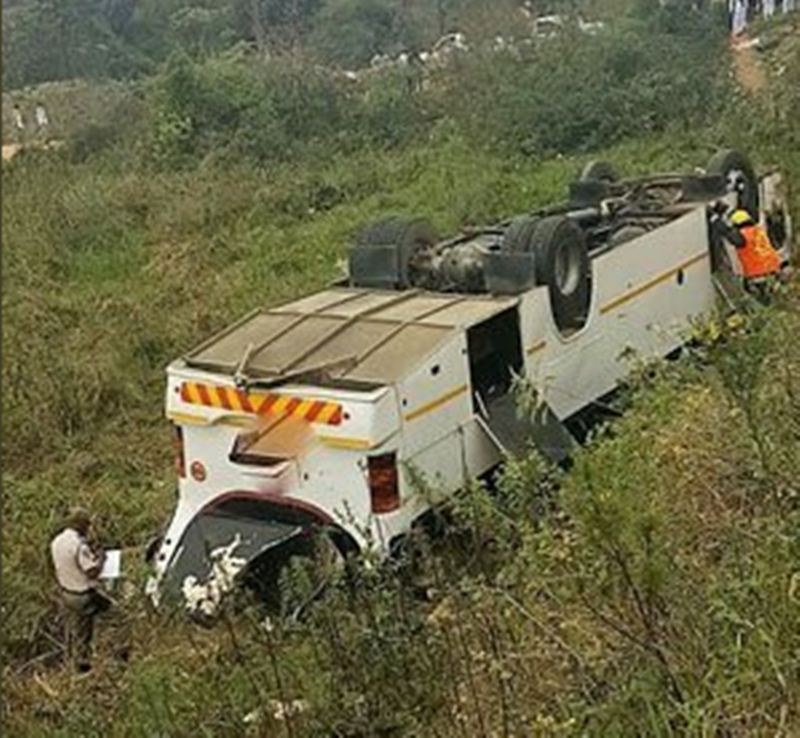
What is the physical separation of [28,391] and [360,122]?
10972 mm

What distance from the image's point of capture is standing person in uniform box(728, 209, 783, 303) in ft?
27.7

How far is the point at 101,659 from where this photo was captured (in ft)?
18.7

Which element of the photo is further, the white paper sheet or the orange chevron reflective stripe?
the white paper sheet

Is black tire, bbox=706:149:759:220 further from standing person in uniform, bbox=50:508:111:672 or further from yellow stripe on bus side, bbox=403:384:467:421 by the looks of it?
standing person in uniform, bbox=50:508:111:672

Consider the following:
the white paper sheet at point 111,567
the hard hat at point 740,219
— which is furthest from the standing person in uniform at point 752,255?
the white paper sheet at point 111,567

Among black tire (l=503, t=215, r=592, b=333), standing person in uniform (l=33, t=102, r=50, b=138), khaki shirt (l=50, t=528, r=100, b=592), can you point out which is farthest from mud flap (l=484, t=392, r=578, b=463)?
standing person in uniform (l=33, t=102, r=50, b=138)

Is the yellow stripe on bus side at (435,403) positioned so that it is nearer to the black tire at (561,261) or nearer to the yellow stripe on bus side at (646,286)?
the black tire at (561,261)

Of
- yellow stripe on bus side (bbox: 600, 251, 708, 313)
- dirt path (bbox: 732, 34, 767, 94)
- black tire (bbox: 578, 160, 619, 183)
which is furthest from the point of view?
dirt path (bbox: 732, 34, 767, 94)

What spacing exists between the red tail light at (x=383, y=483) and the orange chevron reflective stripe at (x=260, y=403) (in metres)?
0.23

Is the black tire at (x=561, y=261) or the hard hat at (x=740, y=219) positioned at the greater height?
the black tire at (x=561, y=261)

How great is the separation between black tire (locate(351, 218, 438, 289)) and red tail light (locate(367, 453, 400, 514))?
6.49 ft

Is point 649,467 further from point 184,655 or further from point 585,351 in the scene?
point 585,351

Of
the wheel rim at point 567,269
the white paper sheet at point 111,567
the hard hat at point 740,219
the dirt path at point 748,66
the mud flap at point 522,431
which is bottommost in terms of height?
the dirt path at point 748,66

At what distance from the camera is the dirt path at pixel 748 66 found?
1670 centimetres
